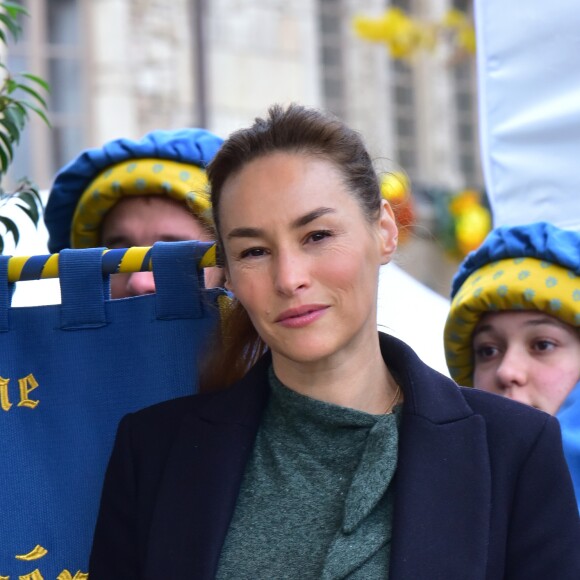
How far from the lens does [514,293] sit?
3035mm

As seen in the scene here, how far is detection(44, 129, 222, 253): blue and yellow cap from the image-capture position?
3211 mm

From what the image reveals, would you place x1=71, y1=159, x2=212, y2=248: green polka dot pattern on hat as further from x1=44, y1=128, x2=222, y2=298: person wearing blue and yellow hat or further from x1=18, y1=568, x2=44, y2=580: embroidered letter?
x1=18, y1=568, x2=44, y2=580: embroidered letter

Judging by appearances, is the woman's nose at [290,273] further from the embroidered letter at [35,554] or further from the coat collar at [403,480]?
the embroidered letter at [35,554]

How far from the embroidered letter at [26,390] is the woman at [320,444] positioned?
21 centimetres

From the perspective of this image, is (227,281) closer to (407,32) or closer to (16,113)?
(16,113)

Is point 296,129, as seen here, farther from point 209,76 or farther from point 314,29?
point 314,29

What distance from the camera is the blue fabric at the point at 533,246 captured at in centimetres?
303

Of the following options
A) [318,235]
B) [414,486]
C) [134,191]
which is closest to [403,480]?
[414,486]

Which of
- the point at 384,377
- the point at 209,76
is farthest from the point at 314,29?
the point at 384,377

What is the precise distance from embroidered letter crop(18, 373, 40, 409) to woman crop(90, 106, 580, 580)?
209mm

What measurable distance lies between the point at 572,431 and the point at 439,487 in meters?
0.84

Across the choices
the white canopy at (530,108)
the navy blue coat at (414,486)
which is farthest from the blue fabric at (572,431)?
the navy blue coat at (414,486)

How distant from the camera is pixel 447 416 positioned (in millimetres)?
2148

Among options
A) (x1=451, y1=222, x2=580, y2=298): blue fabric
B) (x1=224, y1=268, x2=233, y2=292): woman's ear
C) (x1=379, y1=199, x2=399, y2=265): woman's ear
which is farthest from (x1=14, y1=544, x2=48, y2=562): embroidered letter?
(x1=451, y1=222, x2=580, y2=298): blue fabric
